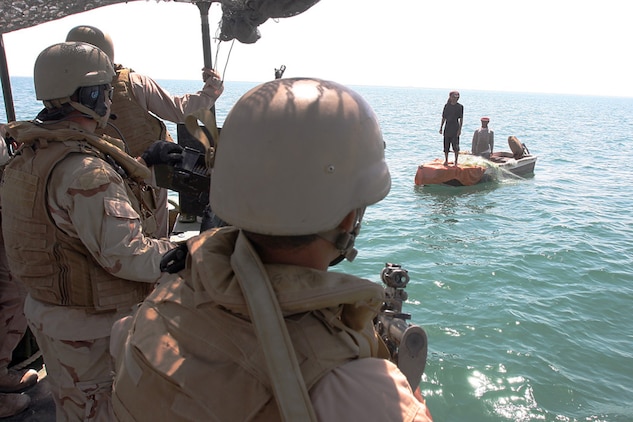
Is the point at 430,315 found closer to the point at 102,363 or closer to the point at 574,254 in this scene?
the point at 574,254

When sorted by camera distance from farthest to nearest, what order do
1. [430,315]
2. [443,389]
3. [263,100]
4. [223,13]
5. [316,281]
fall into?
1. [430,315]
2. [443,389]
3. [223,13]
4. [263,100]
5. [316,281]

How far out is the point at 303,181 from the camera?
1.33 metres

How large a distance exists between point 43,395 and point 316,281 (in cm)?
351

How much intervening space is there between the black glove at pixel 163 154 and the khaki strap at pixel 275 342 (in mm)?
1674

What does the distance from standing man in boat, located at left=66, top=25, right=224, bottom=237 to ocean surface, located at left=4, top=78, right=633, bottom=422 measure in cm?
483

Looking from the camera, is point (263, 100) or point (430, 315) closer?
point (263, 100)

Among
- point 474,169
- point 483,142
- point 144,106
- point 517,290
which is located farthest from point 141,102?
point 483,142

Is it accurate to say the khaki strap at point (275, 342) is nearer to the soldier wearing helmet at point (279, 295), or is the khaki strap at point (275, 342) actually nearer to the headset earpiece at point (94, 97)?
the soldier wearing helmet at point (279, 295)

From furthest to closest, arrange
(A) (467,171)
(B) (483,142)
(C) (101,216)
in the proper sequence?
(B) (483,142) → (A) (467,171) → (C) (101,216)

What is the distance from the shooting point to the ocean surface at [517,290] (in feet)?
22.4

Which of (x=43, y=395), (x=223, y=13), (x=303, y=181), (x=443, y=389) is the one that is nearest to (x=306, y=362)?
(x=303, y=181)

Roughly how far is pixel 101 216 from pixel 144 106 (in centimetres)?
Result: 180

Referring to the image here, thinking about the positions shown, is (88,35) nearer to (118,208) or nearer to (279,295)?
(118,208)

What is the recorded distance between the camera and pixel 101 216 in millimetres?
2439
